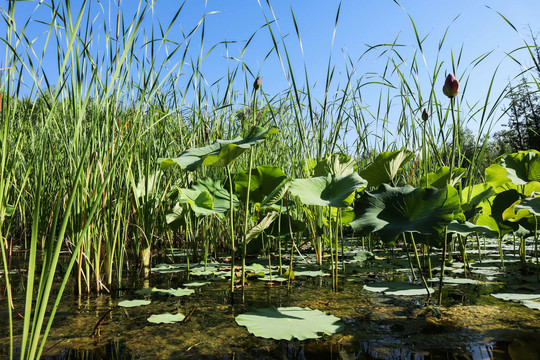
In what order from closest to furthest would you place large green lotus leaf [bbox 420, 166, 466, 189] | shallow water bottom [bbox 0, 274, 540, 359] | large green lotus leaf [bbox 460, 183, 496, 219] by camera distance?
1. shallow water bottom [bbox 0, 274, 540, 359]
2. large green lotus leaf [bbox 460, 183, 496, 219]
3. large green lotus leaf [bbox 420, 166, 466, 189]

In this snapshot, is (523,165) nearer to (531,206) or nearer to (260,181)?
(531,206)

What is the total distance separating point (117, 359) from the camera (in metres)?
0.71

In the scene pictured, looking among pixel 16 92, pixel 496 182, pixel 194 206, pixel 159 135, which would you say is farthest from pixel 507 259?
pixel 16 92

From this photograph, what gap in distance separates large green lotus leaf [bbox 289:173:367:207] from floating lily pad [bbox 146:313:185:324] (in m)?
0.45

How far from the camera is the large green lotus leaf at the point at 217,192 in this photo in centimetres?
144

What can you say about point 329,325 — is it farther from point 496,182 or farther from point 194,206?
point 496,182

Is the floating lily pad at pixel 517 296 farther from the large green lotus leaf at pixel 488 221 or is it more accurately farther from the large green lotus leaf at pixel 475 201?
the large green lotus leaf at pixel 488 221

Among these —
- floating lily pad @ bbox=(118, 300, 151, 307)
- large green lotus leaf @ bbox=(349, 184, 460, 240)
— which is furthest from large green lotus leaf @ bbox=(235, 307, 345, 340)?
floating lily pad @ bbox=(118, 300, 151, 307)

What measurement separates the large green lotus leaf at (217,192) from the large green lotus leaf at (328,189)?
17.3 inches

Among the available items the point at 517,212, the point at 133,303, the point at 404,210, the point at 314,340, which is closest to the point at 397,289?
the point at 404,210

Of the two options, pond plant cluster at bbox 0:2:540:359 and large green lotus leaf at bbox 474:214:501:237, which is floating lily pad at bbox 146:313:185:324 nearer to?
pond plant cluster at bbox 0:2:540:359

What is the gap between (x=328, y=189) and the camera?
1.14m

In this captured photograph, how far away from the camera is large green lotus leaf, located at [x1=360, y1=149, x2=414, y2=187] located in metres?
1.12

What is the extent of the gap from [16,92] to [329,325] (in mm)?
903
